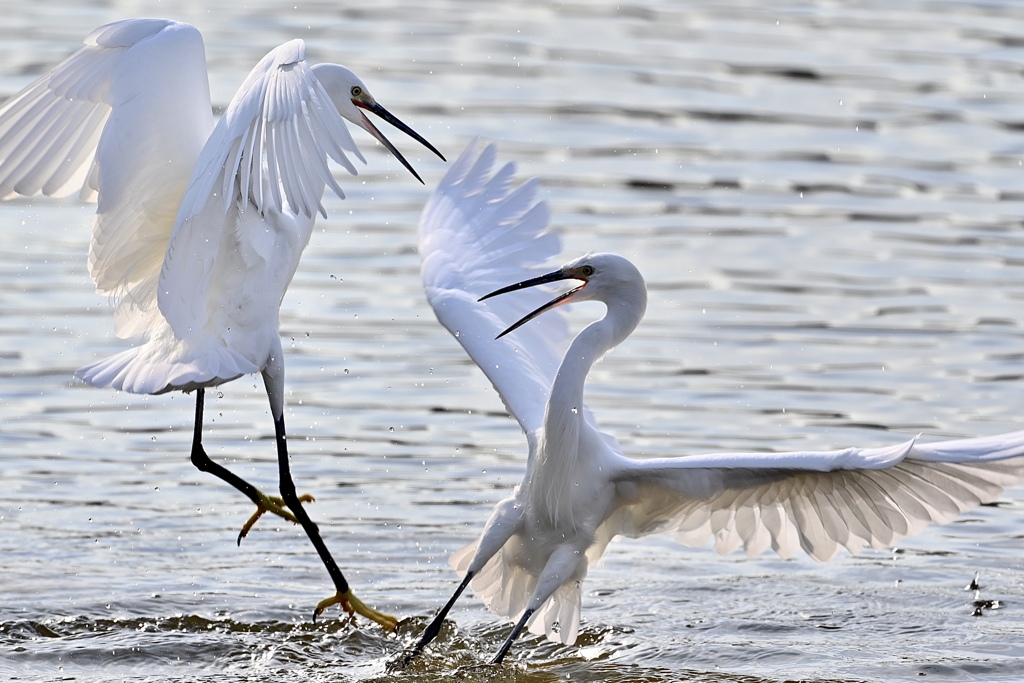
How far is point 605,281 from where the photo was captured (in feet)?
22.9

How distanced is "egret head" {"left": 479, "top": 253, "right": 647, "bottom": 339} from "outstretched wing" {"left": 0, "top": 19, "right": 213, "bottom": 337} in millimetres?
1518

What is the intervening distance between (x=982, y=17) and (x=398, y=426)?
33.1ft

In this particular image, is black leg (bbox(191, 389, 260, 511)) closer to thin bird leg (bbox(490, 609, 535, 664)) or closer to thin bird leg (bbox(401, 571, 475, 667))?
thin bird leg (bbox(401, 571, 475, 667))

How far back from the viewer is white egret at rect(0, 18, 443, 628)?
6984mm

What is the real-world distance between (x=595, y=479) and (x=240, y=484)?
204cm

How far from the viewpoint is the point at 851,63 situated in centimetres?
1631

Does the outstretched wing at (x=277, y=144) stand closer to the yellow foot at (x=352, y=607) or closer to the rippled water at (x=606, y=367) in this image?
the yellow foot at (x=352, y=607)

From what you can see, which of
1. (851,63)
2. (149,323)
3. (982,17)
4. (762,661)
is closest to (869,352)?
(762,661)

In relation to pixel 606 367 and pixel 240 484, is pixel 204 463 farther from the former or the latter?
pixel 606 367

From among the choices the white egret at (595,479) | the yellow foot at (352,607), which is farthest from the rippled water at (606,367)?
the white egret at (595,479)

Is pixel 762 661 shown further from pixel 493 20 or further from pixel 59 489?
pixel 493 20

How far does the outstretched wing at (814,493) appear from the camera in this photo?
608 cm

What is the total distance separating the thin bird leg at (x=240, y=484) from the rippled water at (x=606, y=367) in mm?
219

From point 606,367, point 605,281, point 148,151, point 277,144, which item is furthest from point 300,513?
point 606,367
